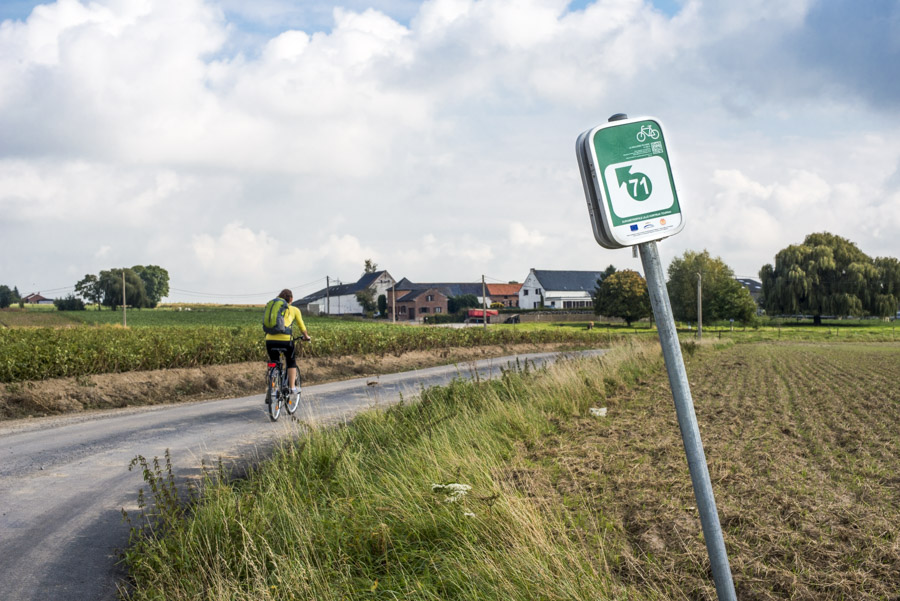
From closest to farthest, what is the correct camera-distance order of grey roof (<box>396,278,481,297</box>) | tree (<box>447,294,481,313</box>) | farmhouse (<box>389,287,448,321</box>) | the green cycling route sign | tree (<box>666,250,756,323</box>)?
the green cycling route sign < tree (<box>666,250,756,323</box>) < tree (<box>447,294,481,313</box>) < farmhouse (<box>389,287,448,321</box>) < grey roof (<box>396,278,481,297</box>)

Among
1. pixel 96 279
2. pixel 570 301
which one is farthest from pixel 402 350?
pixel 96 279

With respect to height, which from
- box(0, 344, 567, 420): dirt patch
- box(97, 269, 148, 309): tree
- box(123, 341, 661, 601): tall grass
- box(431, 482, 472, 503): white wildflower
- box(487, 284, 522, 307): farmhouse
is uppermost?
box(97, 269, 148, 309): tree

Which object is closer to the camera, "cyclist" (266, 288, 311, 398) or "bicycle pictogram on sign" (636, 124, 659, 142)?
"bicycle pictogram on sign" (636, 124, 659, 142)

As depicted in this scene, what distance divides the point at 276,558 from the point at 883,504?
15.5ft

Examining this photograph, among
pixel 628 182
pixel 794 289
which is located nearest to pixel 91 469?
pixel 628 182

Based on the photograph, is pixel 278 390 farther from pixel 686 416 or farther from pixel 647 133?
pixel 647 133

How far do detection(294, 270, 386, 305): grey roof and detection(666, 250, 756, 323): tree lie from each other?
50886mm

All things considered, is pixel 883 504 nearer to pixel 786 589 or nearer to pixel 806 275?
pixel 786 589

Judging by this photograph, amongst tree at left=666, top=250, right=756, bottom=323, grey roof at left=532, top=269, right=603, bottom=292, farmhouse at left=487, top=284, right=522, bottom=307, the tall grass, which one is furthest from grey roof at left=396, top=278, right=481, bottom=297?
the tall grass

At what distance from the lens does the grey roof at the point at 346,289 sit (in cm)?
10853

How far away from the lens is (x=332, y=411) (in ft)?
37.4

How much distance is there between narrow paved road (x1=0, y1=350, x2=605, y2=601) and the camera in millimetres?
4688

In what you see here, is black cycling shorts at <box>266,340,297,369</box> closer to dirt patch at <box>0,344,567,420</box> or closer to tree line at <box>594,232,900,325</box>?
dirt patch at <box>0,344,567,420</box>

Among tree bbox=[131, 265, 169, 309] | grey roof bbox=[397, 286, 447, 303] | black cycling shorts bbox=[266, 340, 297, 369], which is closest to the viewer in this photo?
black cycling shorts bbox=[266, 340, 297, 369]
